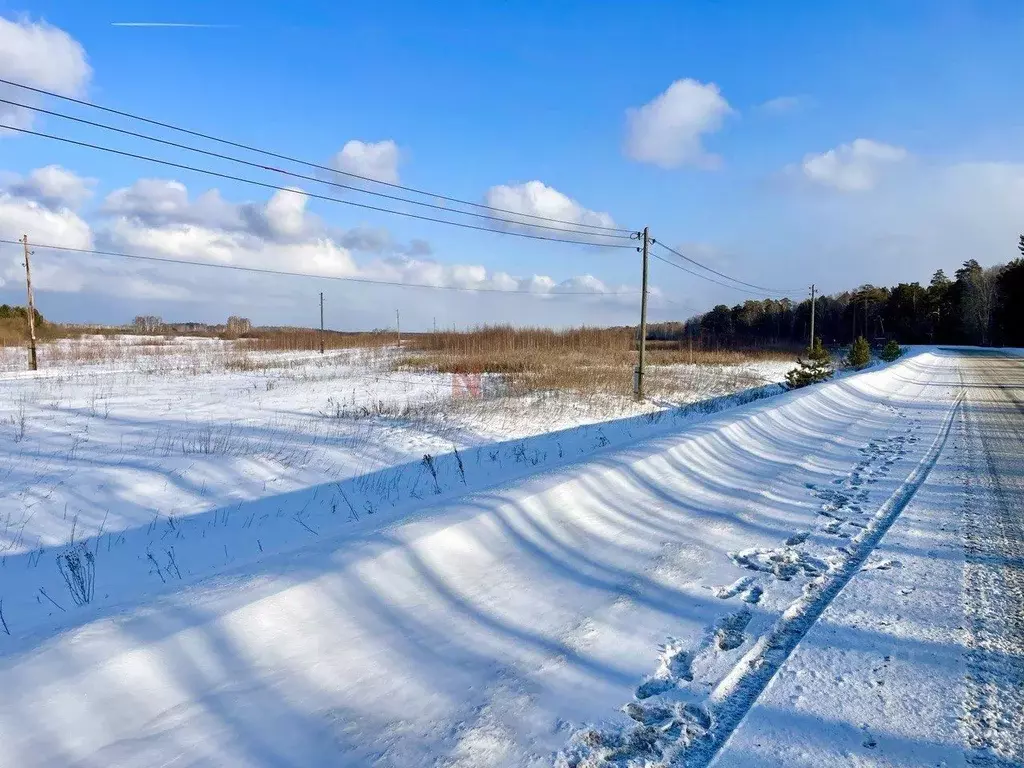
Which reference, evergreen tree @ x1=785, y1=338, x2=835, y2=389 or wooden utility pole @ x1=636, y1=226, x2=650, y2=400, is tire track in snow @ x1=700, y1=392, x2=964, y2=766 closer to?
wooden utility pole @ x1=636, y1=226, x2=650, y2=400

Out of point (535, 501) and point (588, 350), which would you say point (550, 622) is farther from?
point (588, 350)

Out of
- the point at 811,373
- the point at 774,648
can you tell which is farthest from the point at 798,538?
the point at 811,373

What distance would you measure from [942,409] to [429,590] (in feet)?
49.5

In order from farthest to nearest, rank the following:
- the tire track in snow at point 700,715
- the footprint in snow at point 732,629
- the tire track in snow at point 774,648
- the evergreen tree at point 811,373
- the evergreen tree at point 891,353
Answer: the evergreen tree at point 891,353 < the evergreen tree at point 811,373 < the footprint in snow at point 732,629 < the tire track in snow at point 774,648 < the tire track in snow at point 700,715

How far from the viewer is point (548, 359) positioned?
25906mm

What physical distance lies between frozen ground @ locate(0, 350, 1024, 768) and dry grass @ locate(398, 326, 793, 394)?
1197cm

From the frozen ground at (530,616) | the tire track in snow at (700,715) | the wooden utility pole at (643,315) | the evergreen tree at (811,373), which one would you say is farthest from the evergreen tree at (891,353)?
the tire track in snow at (700,715)

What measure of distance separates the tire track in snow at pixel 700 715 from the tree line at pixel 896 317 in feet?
167

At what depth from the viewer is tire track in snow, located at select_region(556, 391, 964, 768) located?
7.37ft

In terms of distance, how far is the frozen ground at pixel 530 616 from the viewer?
2291mm

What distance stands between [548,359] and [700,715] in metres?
23.6

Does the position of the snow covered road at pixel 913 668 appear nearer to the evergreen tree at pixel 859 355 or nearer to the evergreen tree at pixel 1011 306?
the evergreen tree at pixel 859 355

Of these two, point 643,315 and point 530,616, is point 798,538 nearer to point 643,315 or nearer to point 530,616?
point 530,616

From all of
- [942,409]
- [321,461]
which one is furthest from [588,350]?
[321,461]
